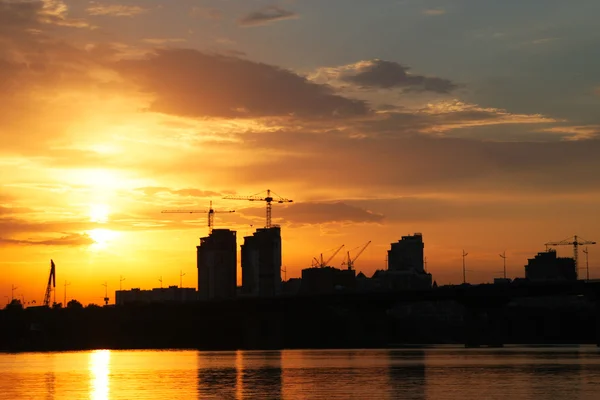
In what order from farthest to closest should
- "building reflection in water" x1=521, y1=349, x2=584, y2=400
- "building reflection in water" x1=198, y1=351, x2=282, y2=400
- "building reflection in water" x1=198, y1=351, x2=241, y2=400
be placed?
"building reflection in water" x1=198, y1=351, x2=282, y2=400
"building reflection in water" x1=198, y1=351, x2=241, y2=400
"building reflection in water" x1=521, y1=349, x2=584, y2=400

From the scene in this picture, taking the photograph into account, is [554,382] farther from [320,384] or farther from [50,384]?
[50,384]

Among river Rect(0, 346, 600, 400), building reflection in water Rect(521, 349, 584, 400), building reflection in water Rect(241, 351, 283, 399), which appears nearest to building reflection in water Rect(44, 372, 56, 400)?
river Rect(0, 346, 600, 400)

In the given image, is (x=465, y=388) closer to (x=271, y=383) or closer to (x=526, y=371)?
(x=271, y=383)

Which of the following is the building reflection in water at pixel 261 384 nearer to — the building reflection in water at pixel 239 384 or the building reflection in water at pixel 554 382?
the building reflection in water at pixel 239 384

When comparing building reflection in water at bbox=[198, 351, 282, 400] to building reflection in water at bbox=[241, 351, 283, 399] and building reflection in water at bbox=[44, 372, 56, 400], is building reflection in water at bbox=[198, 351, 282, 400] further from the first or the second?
building reflection in water at bbox=[44, 372, 56, 400]

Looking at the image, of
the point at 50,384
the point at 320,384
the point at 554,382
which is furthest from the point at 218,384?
the point at 554,382

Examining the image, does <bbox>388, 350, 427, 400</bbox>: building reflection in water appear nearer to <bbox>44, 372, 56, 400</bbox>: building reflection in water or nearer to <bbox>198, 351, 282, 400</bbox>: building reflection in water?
<bbox>198, 351, 282, 400</bbox>: building reflection in water

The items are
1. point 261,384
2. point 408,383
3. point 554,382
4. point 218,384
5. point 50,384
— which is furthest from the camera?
point 50,384

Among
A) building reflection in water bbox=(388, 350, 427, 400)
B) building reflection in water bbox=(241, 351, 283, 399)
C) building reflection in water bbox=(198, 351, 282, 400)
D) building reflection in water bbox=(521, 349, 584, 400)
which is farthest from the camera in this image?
building reflection in water bbox=(241, 351, 283, 399)

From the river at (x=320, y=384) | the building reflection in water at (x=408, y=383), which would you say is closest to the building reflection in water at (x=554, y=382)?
the river at (x=320, y=384)

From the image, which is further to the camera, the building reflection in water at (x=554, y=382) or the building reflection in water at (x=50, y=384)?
the building reflection in water at (x=50, y=384)

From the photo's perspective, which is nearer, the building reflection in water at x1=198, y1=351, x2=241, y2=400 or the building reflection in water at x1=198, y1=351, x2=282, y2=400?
the building reflection in water at x1=198, y1=351, x2=241, y2=400

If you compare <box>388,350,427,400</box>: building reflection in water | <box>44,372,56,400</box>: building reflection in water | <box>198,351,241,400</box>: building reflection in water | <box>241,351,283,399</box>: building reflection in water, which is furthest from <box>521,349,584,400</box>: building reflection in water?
<box>44,372,56,400</box>: building reflection in water

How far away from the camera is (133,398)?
438 feet
